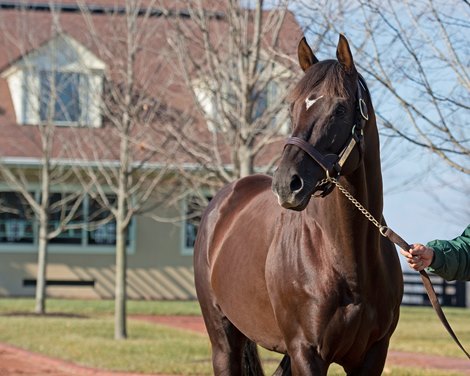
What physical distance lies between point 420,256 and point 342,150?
0.68m

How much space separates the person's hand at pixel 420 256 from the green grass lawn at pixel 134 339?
6756mm

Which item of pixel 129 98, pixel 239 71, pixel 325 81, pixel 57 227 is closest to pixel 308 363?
pixel 325 81

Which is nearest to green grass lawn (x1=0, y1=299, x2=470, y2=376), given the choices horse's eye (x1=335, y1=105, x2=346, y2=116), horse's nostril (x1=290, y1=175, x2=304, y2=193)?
horse's eye (x1=335, y1=105, x2=346, y2=116)

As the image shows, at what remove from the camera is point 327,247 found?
207 inches

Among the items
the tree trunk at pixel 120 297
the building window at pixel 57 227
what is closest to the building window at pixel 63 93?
the tree trunk at pixel 120 297

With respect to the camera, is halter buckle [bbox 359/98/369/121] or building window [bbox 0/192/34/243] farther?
building window [bbox 0/192/34/243]

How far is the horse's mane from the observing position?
4922 millimetres

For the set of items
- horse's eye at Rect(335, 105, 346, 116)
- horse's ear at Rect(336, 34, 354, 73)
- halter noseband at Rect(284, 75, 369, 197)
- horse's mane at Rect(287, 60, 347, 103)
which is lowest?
halter noseband at Rect(284, 75, 369, 197)

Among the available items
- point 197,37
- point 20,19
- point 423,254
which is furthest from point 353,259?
point 20,19

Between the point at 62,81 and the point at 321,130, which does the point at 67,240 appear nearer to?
the point at 62,81

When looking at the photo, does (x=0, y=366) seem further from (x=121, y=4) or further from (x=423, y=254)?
(x=121, y=4)

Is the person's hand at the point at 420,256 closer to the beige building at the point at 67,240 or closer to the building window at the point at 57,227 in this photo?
the beige building at the point at 67,240

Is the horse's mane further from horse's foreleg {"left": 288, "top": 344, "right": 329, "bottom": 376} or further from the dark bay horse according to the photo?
horse's foreleg {"left": 288, "top": 344, "right": 329, "bottom": 376}

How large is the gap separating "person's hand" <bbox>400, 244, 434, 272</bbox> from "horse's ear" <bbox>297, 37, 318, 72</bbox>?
4.54 feet
